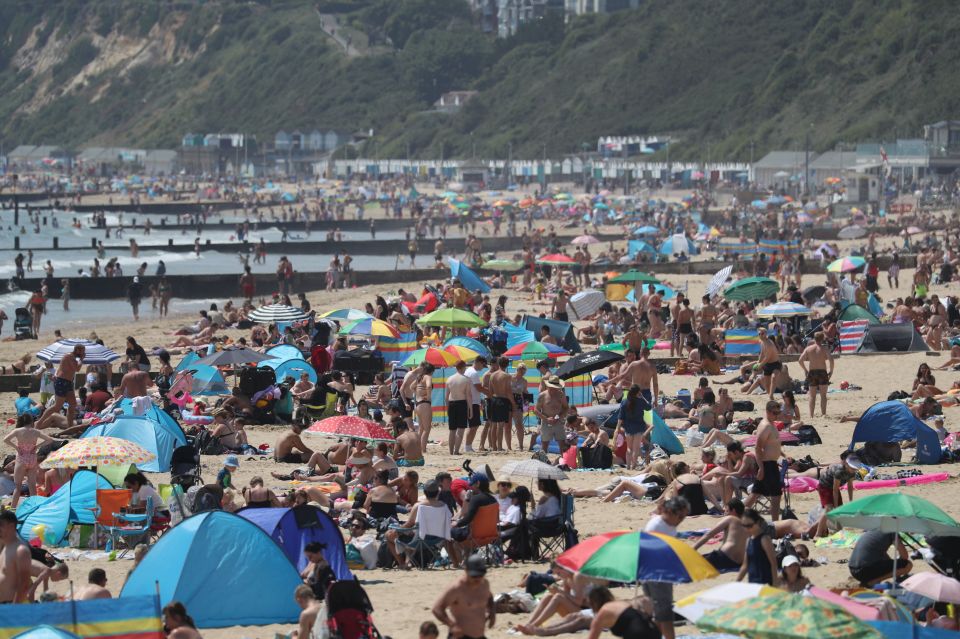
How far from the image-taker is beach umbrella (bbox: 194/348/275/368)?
52.5ft

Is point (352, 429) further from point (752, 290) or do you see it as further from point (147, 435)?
point (752, 290)

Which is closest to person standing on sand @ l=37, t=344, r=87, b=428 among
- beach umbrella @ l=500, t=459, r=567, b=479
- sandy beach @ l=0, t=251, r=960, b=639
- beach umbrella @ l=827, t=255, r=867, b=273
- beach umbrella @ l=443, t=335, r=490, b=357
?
sandy beach @ l=0, t=251, r=960, b=639

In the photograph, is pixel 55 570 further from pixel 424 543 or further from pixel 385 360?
pixel 385 360

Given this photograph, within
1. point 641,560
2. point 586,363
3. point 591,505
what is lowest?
point 591,505

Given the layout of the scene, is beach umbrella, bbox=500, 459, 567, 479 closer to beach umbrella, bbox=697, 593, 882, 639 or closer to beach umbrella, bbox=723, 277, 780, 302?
beach umbrella, bbox=697, 593, 882, 639

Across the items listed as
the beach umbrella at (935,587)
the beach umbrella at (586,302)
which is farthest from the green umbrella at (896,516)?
the beach umbrella at (586,302)

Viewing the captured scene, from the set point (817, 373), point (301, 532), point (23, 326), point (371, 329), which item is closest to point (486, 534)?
point (301, 532)

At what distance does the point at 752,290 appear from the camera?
21562 millimetres

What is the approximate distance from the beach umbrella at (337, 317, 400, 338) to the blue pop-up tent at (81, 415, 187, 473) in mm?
6357

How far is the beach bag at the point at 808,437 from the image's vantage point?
13.4m

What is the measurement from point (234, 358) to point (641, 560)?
9.50m

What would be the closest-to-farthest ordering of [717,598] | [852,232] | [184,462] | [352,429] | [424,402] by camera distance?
1. [717,598]
2. [184,462]
3. [352,429]
4. [424,402]
5. [852,232]

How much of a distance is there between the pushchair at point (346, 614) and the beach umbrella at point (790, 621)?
1899 mm

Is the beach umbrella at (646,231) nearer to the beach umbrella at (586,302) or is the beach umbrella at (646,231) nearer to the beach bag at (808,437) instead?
the beach umbrella at (586,302)
